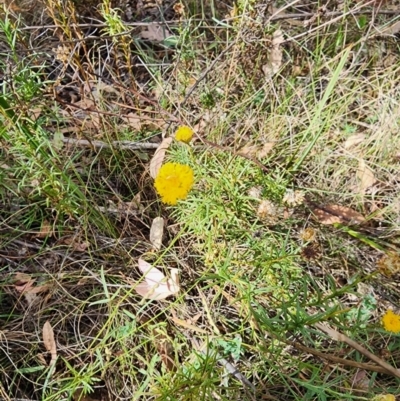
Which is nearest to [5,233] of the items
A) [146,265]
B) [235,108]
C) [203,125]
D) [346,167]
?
[146,265]

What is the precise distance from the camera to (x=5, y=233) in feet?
5.34

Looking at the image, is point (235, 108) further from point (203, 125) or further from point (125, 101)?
point (125, 101)

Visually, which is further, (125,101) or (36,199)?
(125,101)

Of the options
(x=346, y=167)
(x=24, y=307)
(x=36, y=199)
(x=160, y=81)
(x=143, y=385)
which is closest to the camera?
(x=143, y=385)

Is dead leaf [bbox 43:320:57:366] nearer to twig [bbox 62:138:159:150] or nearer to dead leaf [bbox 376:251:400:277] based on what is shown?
twig [bbox 62:138:159:150]

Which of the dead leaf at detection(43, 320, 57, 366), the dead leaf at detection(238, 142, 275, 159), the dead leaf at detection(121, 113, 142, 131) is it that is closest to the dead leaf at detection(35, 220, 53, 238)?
the dead leaf at detection(43, 320, 57, 366)

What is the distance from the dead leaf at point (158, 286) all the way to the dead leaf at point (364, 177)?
2.29 feet

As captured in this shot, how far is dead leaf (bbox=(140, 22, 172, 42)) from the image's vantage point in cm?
202

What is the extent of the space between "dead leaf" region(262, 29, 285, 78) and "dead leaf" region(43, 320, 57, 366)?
114 centimetres

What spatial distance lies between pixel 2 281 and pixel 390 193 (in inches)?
50.9

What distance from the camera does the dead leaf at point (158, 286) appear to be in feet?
4.98

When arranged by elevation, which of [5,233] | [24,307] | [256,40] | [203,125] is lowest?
[24,307]

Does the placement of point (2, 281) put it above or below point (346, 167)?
below

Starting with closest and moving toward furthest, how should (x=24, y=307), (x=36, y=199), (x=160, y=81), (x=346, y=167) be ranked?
(x=24, y=307) → (x=36, y=199) → (x=346, y=167) → (x=160, y=81)
